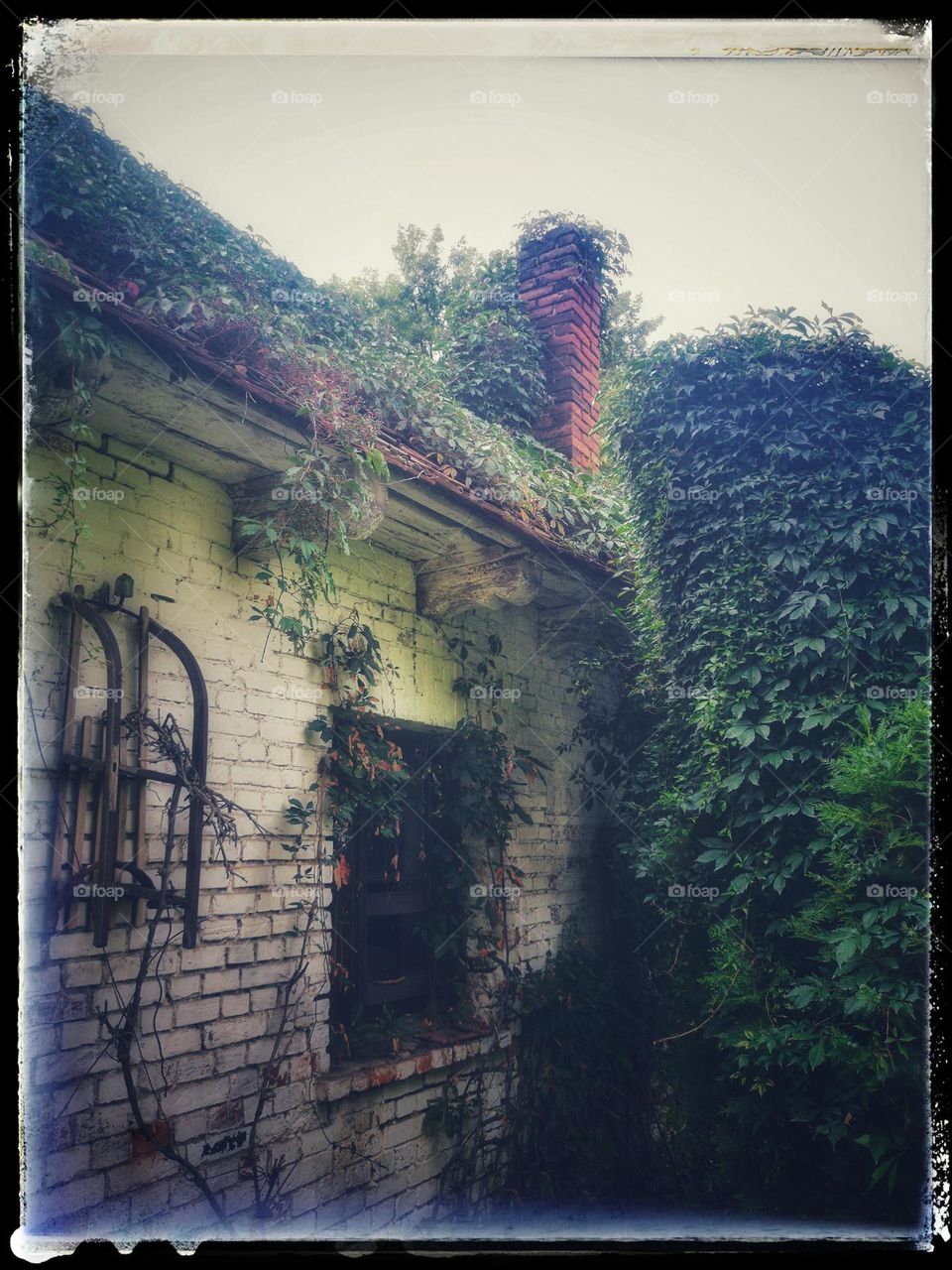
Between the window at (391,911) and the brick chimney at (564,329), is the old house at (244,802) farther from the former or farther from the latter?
the brick chimney at (564,329)

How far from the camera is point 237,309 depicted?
121 inches

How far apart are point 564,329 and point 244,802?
4.76 meters

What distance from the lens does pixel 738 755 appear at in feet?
15.0

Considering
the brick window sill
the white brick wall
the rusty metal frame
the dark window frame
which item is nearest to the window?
the dark window frame

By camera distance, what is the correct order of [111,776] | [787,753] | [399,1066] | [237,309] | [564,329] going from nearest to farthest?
[111,776] < [237,309] < [399,1066] < [787,753] < [564,329]

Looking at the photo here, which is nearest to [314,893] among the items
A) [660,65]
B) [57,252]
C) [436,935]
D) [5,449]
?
[436,935]

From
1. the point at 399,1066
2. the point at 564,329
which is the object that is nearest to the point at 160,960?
the point at 399,1066

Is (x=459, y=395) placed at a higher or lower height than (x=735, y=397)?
higher

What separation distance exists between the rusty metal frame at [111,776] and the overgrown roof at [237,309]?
0.95 meters

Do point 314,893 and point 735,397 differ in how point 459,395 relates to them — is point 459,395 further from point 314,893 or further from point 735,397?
point 314,893

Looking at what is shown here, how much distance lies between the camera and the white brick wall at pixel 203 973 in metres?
2.82

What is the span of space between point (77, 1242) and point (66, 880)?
121cm

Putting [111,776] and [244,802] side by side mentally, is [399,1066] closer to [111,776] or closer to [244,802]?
[244,802]

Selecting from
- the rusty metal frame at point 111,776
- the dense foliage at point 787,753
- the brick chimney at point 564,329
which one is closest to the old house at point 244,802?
the rusty metal frame at point 111,776
